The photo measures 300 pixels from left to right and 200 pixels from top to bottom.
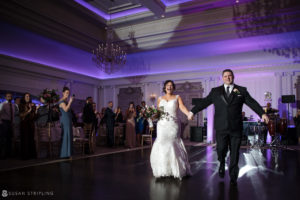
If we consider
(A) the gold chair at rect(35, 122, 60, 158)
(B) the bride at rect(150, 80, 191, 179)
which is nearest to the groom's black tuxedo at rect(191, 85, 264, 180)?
(B) the bride at rect(150, 80, 191, 179)

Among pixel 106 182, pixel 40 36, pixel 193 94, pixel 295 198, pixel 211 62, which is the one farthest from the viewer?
pixel 193 94

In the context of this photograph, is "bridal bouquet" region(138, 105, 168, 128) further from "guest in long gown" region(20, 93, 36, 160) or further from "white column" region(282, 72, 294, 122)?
"white column" region(282, 72, 294, 122)

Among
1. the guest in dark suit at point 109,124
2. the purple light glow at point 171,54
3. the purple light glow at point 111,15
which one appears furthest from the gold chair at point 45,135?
the purple light glow at point 111,15

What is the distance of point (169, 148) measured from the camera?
13.3ft

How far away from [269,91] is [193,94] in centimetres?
381

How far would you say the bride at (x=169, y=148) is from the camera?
3992 millimetres

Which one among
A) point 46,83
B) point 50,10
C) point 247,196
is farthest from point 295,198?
point 46,83

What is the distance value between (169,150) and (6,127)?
4995 millimetres

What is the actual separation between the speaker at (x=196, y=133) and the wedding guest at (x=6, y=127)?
861 cm

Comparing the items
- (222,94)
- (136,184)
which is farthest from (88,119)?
(222,94)

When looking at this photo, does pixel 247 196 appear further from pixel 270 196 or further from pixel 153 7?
pixel 153 7

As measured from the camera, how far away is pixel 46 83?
38.3ft

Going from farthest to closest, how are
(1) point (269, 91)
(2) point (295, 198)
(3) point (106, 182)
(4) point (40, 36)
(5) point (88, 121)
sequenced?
(1) point (269, 91), (4) point (40, 36), (5) point (88, 121), (3) point (106, 182), (2) point (295, 198)

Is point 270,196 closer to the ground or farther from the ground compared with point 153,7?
closer to the ground
